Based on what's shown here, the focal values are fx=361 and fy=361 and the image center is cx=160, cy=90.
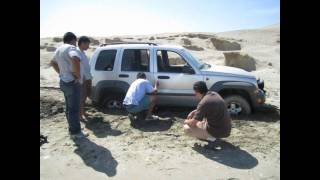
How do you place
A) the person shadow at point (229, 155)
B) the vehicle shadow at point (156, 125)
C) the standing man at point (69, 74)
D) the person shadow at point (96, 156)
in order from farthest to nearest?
the vehicle shadow at point (156, 125), the standing man at point (69, 74), the person shadow at point (229, 155), the person shadow at point (96, 156)

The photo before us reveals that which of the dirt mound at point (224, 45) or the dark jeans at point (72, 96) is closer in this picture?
the dark jeans at point (72, 96)

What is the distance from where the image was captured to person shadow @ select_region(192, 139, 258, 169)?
587 centimetres

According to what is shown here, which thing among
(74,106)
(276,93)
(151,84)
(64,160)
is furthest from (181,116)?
(276,93)

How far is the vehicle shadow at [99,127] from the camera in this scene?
24.5 feet

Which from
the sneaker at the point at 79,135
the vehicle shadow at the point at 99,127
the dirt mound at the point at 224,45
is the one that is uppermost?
the dirt mound at the point at 224,45

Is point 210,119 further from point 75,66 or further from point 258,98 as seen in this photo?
point 75,66

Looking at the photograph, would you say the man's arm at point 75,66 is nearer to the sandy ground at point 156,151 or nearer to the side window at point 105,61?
the sandy ground at point 156,151

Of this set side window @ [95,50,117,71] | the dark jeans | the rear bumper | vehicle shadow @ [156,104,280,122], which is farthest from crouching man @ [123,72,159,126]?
the rear bumper

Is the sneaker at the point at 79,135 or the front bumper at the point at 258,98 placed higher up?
the front bumper at the point at 258,98

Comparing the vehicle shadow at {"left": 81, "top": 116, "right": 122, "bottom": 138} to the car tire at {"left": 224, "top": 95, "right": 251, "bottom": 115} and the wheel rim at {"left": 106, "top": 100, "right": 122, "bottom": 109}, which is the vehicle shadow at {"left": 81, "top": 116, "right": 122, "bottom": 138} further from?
the car tire at {"left": 224, "top": 95, "right": 251, "bottom": 115}

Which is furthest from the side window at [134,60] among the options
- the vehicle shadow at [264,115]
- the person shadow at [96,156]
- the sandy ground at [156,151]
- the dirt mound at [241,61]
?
the dirt mound at [241,61]

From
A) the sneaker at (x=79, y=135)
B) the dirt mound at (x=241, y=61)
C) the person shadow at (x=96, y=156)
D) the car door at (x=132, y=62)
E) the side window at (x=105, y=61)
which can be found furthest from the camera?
the dirt mound at (x=241, y=61)

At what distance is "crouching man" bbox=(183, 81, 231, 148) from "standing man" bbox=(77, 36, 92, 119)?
286 centimetres

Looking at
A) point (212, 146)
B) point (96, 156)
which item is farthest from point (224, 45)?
point (96, 156)
